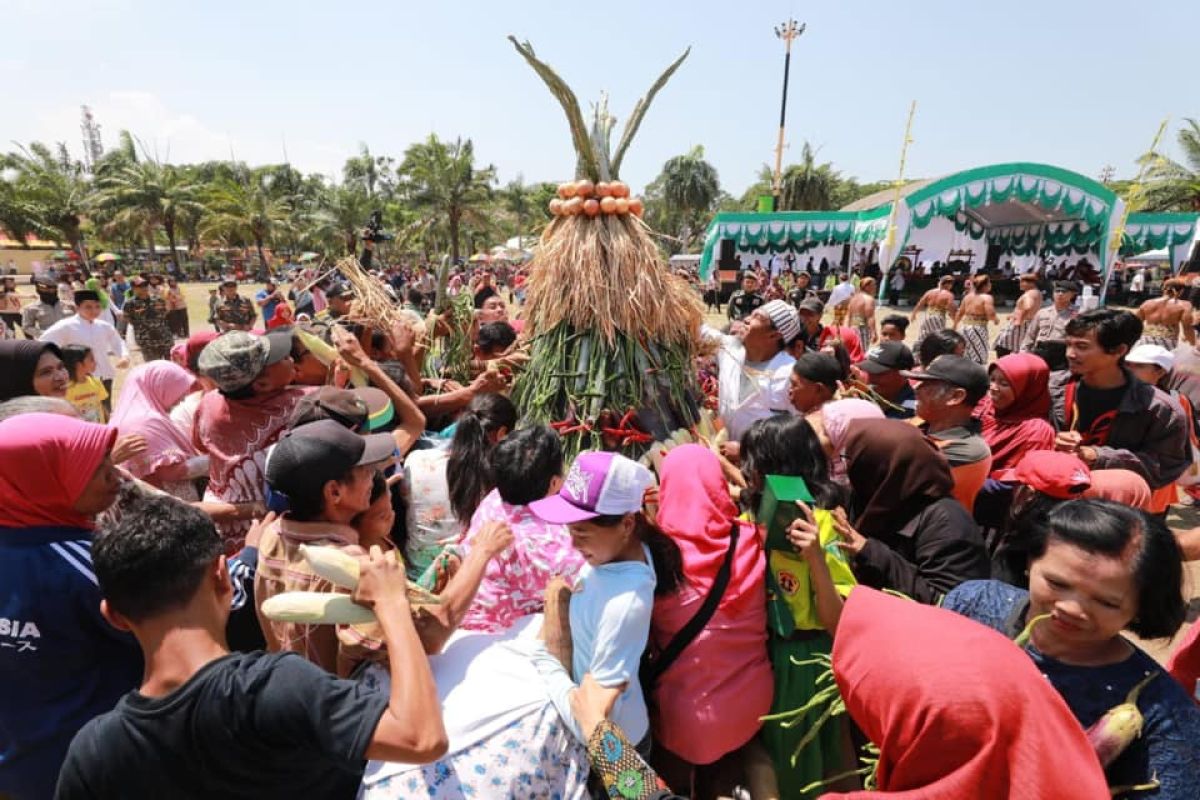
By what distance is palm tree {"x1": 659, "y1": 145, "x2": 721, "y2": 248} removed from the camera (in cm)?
4050

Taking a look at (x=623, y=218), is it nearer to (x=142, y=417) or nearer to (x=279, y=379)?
(x=279, y=379)

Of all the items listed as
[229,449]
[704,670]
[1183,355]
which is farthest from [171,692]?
[1183,355]

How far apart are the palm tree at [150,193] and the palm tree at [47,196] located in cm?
164

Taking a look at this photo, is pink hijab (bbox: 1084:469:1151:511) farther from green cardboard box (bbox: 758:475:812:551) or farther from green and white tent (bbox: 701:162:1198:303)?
green and white tent (bbox: 701:162:1198:303)

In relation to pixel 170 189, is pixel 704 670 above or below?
below

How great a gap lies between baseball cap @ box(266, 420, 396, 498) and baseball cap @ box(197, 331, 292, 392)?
3.21 feet

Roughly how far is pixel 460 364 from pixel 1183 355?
6.51m

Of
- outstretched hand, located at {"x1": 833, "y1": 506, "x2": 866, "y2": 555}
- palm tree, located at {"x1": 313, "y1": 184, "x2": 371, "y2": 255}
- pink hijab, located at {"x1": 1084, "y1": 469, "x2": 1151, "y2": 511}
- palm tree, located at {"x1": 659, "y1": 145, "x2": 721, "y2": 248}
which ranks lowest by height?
outstretched hand, located at {"x1": 833, "y1": 506, "x2": 866, "y2": 555}

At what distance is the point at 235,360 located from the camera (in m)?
2.58

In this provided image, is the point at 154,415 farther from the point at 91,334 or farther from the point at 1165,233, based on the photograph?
the point at 1165,233

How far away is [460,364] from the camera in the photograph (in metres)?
4.39

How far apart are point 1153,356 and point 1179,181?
32.5 m

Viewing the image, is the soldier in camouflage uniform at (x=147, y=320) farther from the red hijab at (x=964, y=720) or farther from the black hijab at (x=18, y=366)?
the red hijab at (x=964, y=720)

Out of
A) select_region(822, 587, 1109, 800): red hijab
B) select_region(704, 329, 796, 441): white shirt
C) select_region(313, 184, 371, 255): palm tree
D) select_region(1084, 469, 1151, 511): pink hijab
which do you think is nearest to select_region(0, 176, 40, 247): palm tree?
select_region(313, 184, 371, 255): palm tree
